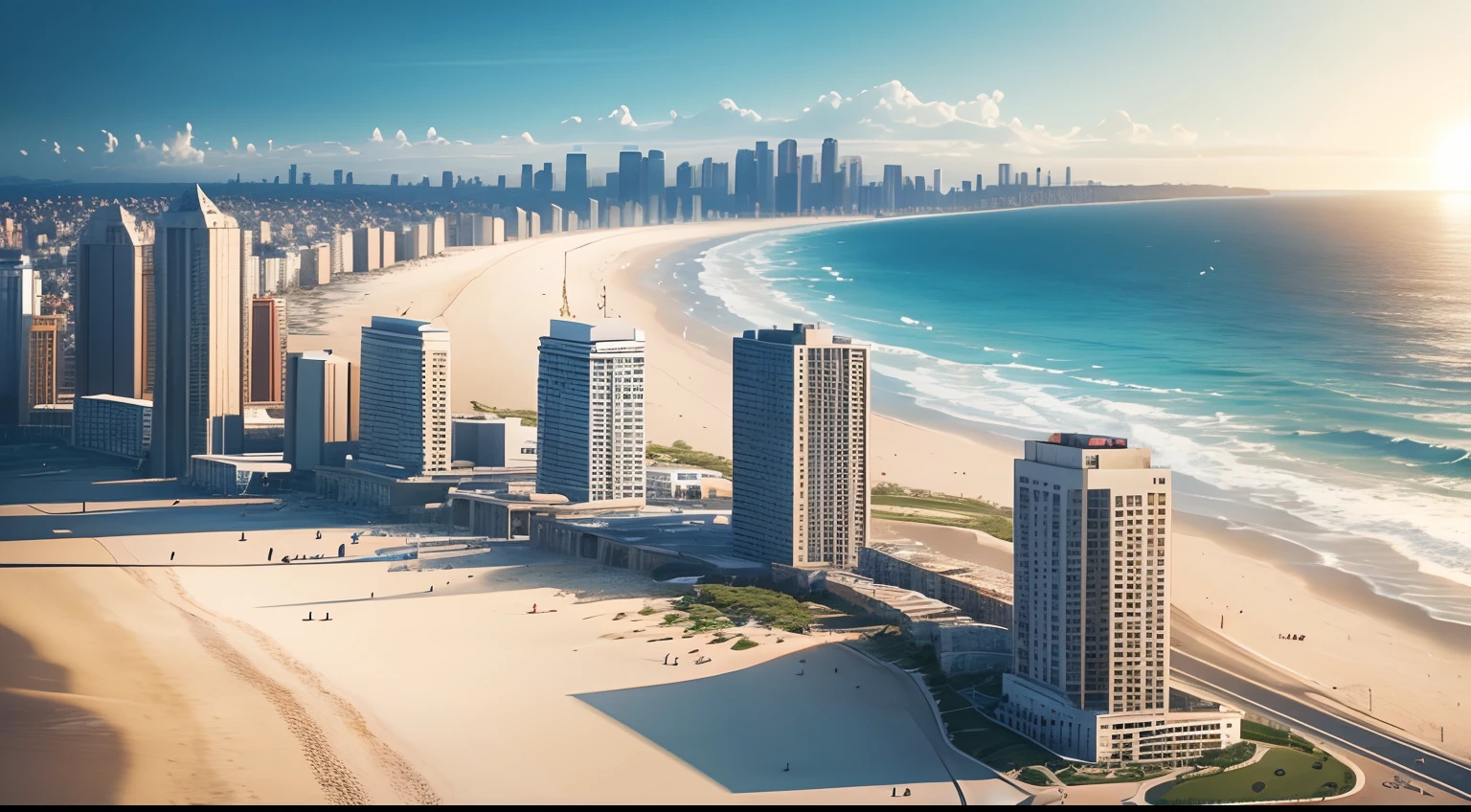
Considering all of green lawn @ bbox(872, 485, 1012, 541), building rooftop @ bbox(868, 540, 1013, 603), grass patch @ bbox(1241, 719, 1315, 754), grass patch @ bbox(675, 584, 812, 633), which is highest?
green lawn @ bbox(872, 485, 1012, 541)

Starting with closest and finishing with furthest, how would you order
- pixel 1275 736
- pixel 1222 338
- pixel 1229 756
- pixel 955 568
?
1. pixel 1229 756
2. pixel 1275 736
3. pixel 955 568
4. pixel 1222 338

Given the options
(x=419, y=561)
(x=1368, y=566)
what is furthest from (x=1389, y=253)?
(x=419, y=561)

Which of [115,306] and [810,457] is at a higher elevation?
[115,306]

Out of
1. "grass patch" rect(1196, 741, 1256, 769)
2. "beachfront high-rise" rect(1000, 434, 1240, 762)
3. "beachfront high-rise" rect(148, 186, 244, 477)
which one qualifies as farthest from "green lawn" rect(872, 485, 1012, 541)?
"beachfront high-rise" rect(148, 186, 244, 477)

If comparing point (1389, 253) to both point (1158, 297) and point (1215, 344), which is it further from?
point (1215, 344)

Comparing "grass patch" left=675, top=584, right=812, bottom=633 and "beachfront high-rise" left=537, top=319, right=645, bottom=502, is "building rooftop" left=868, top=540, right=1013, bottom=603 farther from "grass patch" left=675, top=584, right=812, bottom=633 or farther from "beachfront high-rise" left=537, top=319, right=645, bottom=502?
"beachfront high-rise" left=537, top=319, right=645, bottom=502

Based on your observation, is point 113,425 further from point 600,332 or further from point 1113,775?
point 1113,775

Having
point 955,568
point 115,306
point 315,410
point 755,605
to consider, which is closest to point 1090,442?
point 955,568
